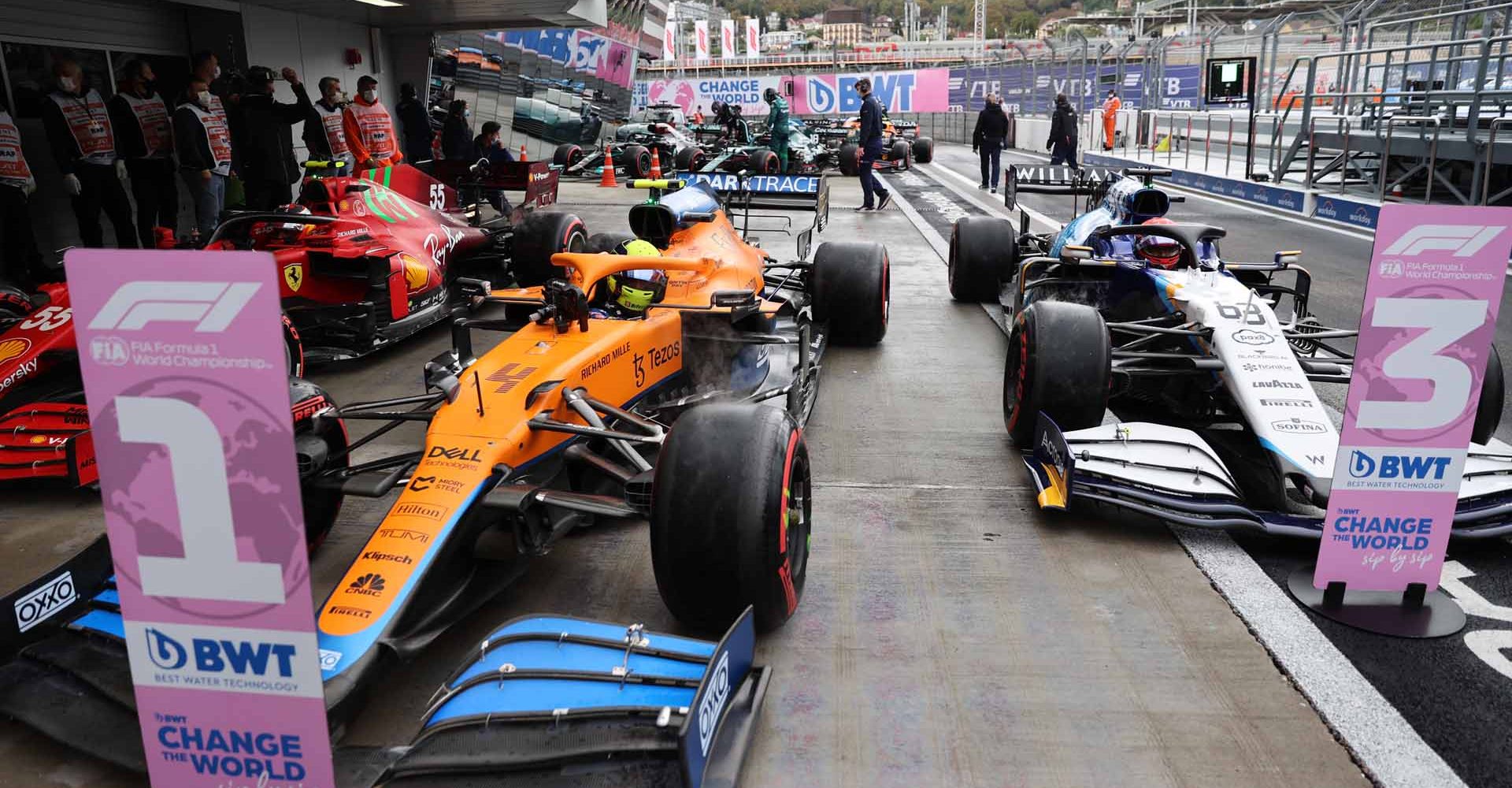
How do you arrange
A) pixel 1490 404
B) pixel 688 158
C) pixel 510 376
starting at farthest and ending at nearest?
pixel 688 158, pixel 1490 404, pixel 510 376

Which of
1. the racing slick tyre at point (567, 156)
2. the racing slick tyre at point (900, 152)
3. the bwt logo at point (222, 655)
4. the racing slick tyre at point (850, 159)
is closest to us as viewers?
the bwt logo at point (222, 655)

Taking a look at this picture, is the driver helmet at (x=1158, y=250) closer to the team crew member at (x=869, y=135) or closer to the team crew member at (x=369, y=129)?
the team crew member at (x=369, y=129)

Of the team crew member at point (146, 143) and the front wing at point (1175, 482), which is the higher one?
the team crew member at point (146, 143)

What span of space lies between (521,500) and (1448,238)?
3.26 m

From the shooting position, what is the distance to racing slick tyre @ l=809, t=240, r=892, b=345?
727 centimetres

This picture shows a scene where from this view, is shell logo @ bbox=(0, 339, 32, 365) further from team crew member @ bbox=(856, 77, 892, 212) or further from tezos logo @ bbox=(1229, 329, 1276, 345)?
team crew member @ bbox=(856, 77, 892, 212)

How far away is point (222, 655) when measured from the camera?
83.0 inches

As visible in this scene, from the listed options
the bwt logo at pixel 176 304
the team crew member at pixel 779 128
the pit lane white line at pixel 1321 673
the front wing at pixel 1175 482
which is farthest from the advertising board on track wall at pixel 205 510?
the team crew member at pixel 779 128

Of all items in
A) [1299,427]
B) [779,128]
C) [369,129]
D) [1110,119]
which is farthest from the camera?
[1110,119]

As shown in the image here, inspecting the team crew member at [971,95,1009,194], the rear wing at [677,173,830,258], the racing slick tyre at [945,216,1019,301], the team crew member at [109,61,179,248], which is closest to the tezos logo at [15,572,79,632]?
the rear wing at [677,173,830,258]

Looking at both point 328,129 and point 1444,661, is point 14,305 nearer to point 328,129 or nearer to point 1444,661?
point 328,129

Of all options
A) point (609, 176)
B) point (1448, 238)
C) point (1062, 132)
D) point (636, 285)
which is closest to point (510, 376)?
point (636, 285)

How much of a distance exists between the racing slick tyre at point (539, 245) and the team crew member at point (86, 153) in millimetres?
3608

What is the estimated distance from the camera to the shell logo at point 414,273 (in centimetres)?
754
